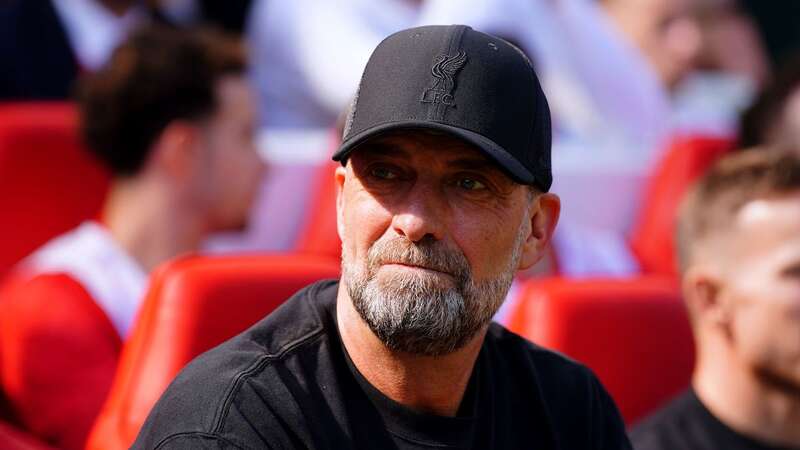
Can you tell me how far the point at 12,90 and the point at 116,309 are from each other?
1180 millimetres

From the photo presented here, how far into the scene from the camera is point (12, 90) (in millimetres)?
3574

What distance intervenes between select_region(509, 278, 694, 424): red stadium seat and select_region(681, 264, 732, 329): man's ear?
0.17 ft

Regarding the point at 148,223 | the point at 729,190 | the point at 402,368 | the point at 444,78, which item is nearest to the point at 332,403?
the point at 402,368

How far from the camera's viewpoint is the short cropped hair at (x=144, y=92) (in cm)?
310

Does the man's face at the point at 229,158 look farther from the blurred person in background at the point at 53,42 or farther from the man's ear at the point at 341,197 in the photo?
the man's ear at the point at 341,197

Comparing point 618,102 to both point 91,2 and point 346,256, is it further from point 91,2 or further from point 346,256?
point 346,256

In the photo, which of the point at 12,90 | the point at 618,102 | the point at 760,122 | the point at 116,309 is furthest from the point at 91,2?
the point at 760,122

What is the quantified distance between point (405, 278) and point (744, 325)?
3.92 ft

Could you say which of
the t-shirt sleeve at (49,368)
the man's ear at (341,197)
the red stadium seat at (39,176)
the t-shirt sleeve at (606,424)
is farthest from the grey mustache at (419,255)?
the red stadium seat at (39,176)

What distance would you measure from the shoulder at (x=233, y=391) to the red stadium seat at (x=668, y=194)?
2.12 meters

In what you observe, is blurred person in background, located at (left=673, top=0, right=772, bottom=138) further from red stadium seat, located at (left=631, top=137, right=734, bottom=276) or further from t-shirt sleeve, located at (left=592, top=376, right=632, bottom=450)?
t-shirt sleeve, located at (left=592, top=376, right=632, bottom=450)

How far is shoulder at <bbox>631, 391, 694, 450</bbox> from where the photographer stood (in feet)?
7.59

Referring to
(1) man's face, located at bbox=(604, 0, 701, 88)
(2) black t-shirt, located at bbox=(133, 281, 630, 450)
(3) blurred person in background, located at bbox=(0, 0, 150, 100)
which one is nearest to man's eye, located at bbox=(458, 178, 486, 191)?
(2) black t-shirt, located at bbox=(133, 281, 630, 450)

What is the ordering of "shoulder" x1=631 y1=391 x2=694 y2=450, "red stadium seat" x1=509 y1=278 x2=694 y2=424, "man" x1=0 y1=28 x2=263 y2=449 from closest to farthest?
"shoulder" x1=631 y1=391 x2=694 y2=450, "red stadium seat" x1=509 y1=278 x2=694 y2=424, "man" x1=0 y1=28 x2=263 y2=449
